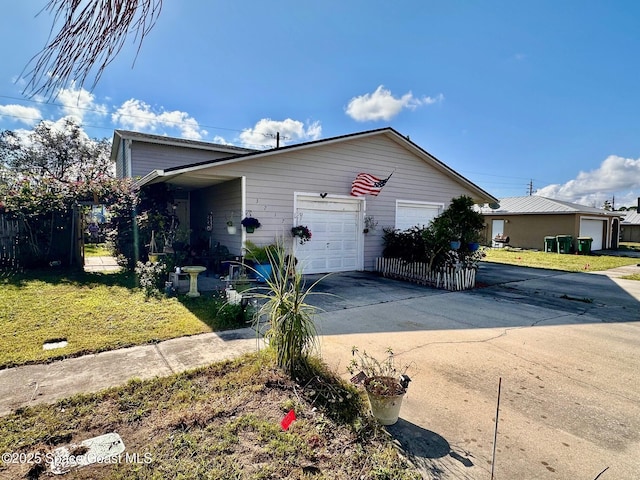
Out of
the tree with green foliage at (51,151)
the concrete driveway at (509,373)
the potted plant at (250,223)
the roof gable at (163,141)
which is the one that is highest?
the tree with green foliage at (51,151)

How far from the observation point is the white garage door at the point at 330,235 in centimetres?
963

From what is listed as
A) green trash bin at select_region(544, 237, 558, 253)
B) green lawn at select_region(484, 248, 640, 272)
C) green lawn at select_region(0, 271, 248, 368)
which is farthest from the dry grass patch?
green trash bin at select_region(544, 237, 558, 253)

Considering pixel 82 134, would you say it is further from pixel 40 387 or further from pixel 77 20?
pixel 77 20

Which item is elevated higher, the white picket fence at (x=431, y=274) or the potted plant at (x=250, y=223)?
the potted plant at (x=250, y=223)

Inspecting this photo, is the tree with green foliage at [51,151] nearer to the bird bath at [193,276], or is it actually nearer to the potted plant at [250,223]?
the potted plant at [250,223]

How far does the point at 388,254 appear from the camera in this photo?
10500 mm

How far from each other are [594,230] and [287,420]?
27710mm

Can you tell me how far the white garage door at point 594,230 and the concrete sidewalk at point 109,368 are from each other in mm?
24556

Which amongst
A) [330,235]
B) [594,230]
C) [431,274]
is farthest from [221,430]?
[594,230]

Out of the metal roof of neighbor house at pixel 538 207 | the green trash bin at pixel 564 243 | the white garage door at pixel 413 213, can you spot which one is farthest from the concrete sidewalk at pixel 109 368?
the metal roof of neighbor house at pixel 538 207

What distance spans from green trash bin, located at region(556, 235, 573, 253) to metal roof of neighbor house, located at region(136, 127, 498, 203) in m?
10.3

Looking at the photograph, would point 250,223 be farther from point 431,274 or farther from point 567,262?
point 567,262

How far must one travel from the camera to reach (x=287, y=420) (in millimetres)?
2607

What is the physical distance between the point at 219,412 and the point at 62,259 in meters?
9.31
